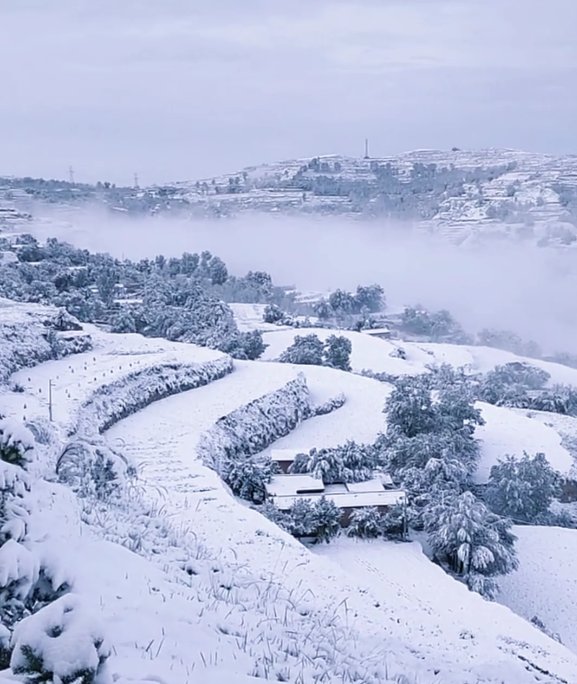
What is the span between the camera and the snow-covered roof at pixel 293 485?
11766mm

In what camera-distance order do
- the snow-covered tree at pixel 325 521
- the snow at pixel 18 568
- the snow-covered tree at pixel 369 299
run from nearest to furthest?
the snow at pixel 18 568
the snow-covered tree at pixel 325 521
the snow-covered tree at pixel 369 299

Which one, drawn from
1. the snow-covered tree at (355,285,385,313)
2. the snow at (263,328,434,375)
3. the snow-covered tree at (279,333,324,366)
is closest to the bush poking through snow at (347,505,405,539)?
the snow-covered tree at (279,333,324,366)

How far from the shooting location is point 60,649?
8.73ft

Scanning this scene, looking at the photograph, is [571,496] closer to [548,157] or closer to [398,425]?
[398,425]

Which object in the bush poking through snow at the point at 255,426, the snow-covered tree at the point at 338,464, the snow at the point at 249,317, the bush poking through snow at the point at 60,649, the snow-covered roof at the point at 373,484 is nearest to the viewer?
the bush poking through snow at the point at 60,649

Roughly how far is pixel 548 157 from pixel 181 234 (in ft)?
221

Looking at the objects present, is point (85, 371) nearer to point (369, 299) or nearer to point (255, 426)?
point (255, 426)

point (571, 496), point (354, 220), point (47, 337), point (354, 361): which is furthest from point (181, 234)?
point (571, 496)

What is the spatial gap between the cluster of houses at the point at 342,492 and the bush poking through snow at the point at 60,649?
27.4 ft

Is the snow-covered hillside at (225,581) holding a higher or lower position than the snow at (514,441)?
→ higher

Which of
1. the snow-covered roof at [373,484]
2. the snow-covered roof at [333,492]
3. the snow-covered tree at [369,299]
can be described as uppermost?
the snow-covered roof at [333,492]

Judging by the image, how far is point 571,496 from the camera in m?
14.3

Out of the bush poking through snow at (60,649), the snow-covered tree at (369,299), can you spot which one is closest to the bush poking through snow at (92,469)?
the bush poking through snow at (60,649)

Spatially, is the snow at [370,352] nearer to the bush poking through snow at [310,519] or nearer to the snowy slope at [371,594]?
the bush poking through snow at [310,519]
